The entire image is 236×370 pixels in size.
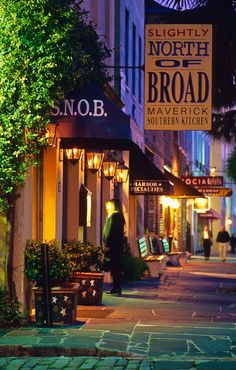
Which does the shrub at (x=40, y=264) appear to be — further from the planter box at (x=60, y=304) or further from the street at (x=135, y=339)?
the street at (x=135, y=339)

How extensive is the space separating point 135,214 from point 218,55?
939 centimetres

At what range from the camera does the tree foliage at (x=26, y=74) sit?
12039 millimetres

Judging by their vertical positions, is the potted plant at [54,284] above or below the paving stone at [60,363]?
above

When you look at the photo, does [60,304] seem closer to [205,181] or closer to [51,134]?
[51,134]

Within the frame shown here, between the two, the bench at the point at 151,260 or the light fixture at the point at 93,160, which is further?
the bench at the point at 151,260

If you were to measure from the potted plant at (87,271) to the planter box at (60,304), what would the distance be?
266cm

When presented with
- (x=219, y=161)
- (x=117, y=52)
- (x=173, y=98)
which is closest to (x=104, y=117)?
(x=173, y=98)

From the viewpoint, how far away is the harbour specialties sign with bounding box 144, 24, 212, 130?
603 inches

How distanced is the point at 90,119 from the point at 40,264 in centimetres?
251

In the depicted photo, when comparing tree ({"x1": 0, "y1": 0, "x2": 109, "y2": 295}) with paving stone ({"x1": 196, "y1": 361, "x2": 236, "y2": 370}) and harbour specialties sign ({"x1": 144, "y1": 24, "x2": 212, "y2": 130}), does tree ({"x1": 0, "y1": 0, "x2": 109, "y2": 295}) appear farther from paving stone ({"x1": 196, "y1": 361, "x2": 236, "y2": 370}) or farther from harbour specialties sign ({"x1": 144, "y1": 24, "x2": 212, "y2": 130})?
paving stone ({"x1": 196, "y1": 361, "x2": 236, "y2": 370})

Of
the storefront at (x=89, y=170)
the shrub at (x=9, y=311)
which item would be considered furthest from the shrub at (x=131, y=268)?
the shrub at (x=9, y=311)

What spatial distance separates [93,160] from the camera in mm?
19109

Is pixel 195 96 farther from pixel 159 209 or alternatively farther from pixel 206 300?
pixel 159 209

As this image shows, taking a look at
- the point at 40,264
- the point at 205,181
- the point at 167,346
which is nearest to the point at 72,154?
the point at 40,264
